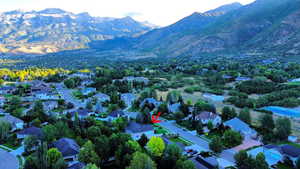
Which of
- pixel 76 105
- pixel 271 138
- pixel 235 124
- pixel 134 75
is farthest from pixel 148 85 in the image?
pixel 271 138

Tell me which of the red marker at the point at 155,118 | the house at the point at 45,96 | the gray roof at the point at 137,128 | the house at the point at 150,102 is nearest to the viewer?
the gray roof at the point at 137,128

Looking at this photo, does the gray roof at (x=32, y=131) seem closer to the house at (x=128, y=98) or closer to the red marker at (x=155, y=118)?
the red marker at (x=155, y=118)

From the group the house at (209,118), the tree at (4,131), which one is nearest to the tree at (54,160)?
the tree at (4,131)

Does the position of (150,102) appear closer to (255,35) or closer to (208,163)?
(208,163)

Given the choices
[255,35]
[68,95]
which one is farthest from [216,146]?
[255,35]

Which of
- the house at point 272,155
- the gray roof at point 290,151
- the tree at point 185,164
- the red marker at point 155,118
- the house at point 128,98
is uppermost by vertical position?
the tree at point 185,164

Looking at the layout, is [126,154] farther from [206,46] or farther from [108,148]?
[206,46]

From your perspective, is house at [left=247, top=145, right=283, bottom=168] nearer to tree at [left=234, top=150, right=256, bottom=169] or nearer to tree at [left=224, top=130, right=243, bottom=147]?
tree at [left=224, top=130, right=243, bottom=147]
